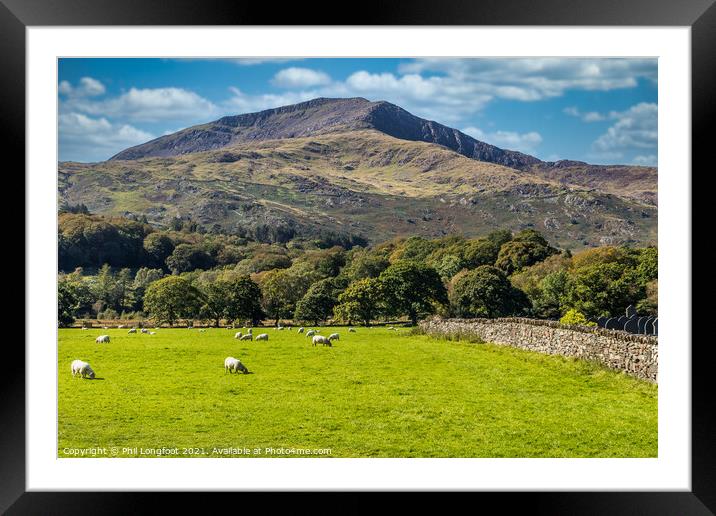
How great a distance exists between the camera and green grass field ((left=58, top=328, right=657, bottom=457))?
5.43 m

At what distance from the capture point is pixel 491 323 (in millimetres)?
10812

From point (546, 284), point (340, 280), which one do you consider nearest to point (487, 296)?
point (546, 284)

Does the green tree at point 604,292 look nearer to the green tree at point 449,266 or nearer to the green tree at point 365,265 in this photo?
the green tree at point 449,266

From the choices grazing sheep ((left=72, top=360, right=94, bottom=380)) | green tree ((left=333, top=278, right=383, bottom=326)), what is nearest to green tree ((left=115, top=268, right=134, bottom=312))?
grazing sheep ((left=72, top=360, right=94, bottom=380))

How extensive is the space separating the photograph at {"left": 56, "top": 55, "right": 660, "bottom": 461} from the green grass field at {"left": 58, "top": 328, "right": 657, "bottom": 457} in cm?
4

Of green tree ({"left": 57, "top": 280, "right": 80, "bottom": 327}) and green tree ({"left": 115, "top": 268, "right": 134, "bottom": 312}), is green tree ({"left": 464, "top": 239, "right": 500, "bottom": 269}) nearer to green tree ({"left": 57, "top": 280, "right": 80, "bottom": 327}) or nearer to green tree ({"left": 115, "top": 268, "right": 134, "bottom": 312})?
green tree ({"left": 115, "top": 268, "right": 134, "bottom": 312})

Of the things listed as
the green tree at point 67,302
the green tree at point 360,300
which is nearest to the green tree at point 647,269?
the green tree at point 360,300

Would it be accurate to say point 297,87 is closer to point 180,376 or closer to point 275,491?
point 180,376

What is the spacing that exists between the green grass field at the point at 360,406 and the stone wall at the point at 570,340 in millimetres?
151
